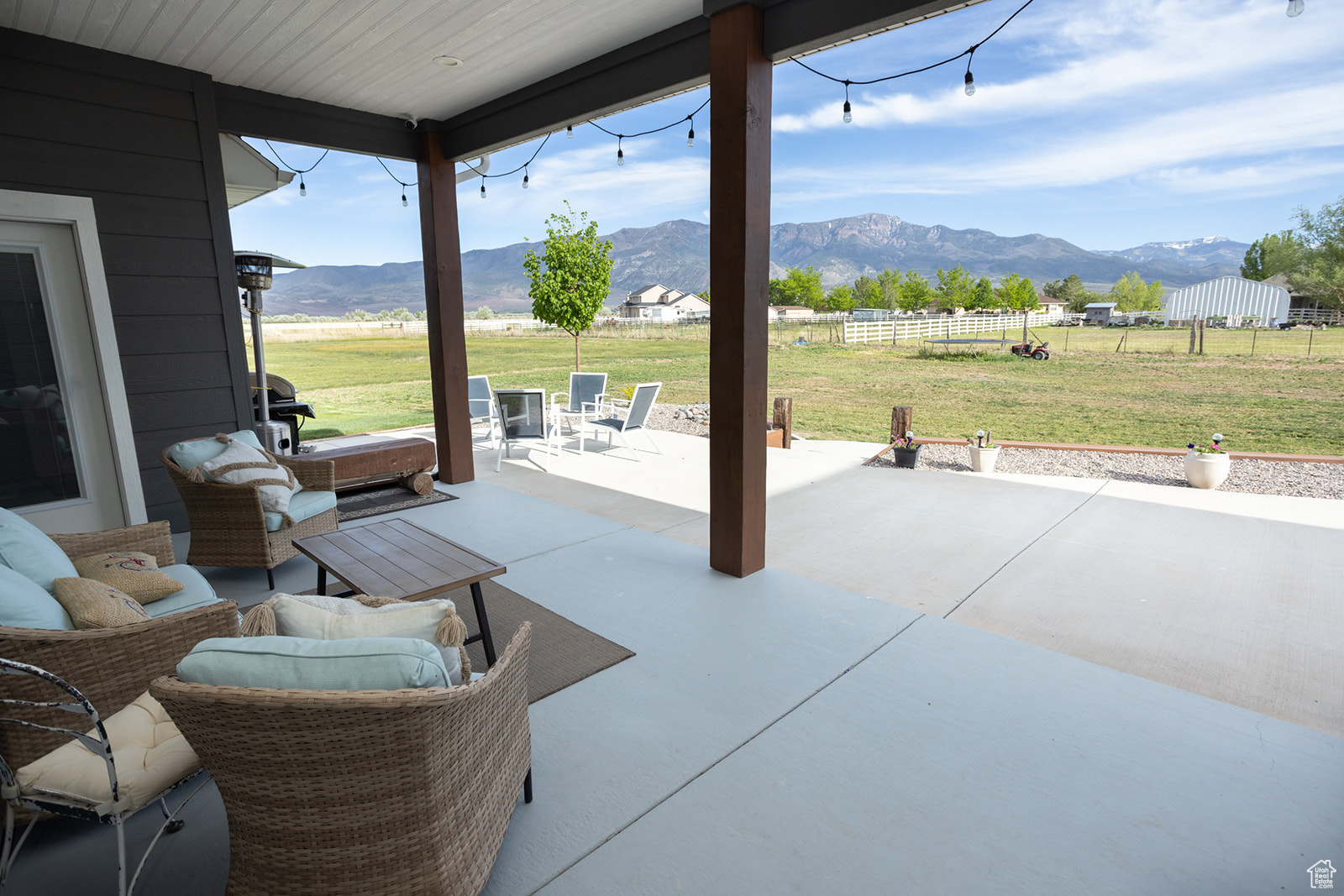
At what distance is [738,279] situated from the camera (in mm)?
3137

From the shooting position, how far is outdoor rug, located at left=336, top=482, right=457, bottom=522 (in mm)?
4707

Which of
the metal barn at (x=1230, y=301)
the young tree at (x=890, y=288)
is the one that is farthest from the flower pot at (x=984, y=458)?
the young tree at (x=890, y=288)

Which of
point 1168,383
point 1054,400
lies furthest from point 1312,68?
point 1054,400

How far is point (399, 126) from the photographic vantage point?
498 centimetres

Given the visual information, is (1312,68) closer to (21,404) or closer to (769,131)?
(769,131)

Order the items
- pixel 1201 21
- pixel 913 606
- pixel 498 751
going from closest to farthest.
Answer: pixel 498 751
pixel 913 606
pixel 1201 21

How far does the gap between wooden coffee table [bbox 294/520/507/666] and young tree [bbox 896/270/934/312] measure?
65.6 feet

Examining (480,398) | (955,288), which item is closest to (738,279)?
(480,398)

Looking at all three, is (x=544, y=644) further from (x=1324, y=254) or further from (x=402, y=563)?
(x=1324, y=254)

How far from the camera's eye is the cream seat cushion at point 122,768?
4.41 ft

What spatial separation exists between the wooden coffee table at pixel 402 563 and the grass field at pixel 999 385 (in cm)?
724

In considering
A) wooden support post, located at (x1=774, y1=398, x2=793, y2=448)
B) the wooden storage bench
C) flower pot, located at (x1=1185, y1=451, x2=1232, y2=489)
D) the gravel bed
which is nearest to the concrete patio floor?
flower pot, located at (x1=1185, y1=451, x2=1232, y2=489)

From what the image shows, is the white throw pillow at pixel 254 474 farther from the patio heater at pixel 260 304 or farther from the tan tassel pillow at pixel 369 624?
the tan tassel pillow at pixel 369 624

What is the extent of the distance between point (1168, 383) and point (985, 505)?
955 cm
